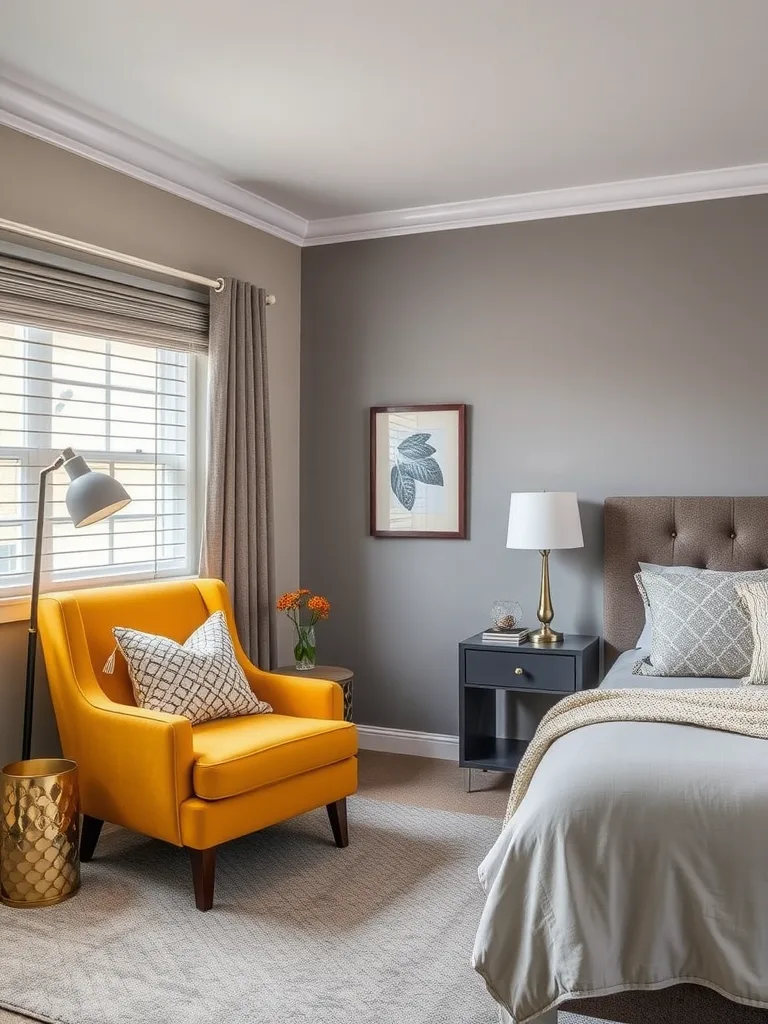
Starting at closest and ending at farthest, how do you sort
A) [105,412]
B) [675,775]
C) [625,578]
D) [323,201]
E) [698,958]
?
[698,958], [675,775], [105,412], [625,578], [323,201]

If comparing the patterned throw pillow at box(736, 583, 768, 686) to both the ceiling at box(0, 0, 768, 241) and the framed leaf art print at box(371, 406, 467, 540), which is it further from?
the ceiling at box(0, 0, 768, 241)

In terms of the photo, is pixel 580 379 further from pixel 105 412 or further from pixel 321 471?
pixel 105 412

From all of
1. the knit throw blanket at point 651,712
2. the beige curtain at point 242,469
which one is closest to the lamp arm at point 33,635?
the beige curtain at point 242,469

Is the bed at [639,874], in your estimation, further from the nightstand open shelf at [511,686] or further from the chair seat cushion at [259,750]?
the nightstand open shelf at [511,686]

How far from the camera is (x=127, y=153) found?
3746 millimetres

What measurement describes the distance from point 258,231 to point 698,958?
3741 mm

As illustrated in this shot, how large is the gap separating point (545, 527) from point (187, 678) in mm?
1632

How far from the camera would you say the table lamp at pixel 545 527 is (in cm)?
407

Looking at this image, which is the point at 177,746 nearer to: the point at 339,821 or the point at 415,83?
the point at 339,821

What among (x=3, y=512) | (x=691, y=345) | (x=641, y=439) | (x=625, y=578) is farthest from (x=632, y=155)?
(x=3, y=512)

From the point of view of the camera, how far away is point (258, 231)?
4680mm

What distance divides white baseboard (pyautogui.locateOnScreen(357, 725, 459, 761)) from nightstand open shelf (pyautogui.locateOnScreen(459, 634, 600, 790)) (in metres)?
0.32

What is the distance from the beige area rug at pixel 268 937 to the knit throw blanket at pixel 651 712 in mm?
486

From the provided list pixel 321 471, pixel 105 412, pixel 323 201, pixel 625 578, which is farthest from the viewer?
pixel 321 471
